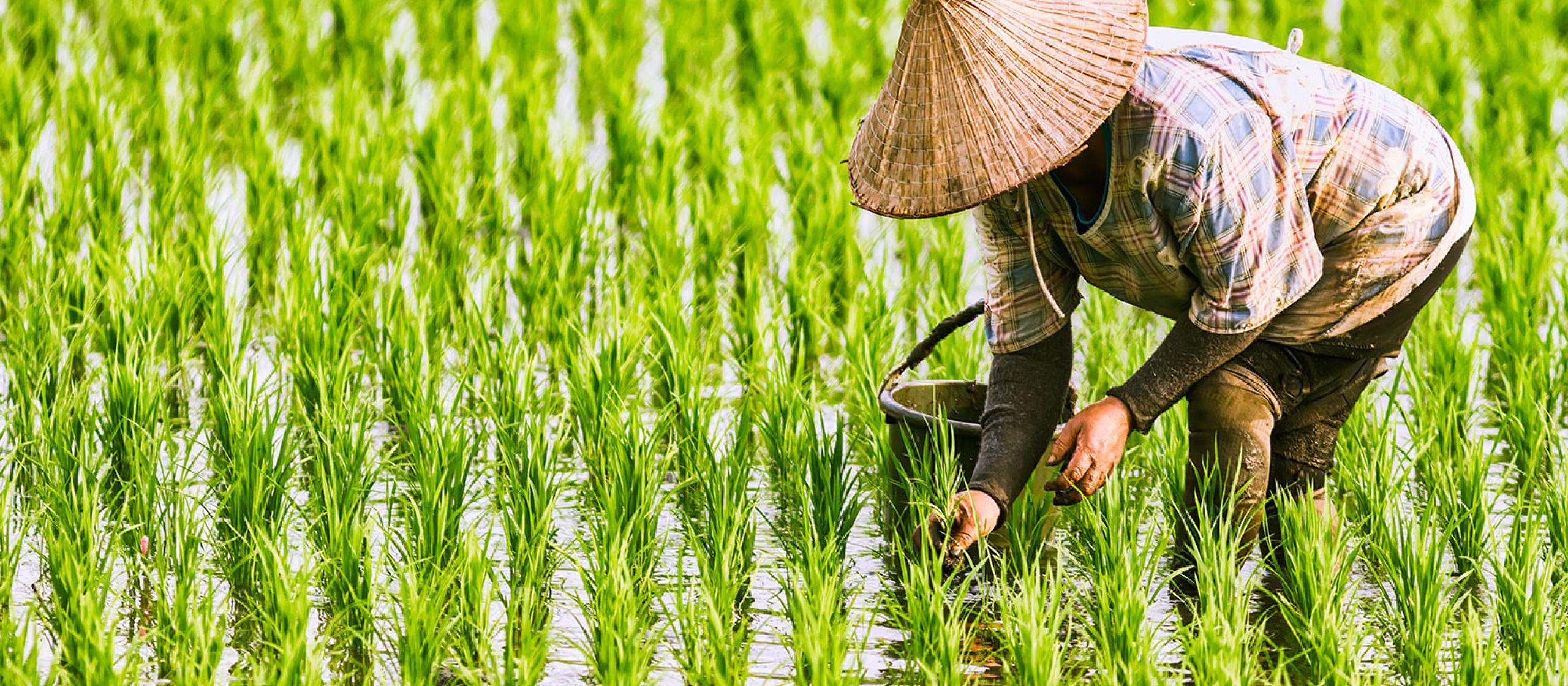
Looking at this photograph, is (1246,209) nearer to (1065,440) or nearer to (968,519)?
(1065,440)

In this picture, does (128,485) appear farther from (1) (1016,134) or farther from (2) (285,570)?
(1) (1016,134)

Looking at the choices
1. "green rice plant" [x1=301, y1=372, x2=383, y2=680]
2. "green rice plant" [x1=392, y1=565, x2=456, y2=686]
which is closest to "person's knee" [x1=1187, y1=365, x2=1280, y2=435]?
"green rice plant" [x1=392, y1=565, x2=456, y2=686]

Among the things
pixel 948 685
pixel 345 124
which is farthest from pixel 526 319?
pixel 948 685

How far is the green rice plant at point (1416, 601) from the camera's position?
2.59 m

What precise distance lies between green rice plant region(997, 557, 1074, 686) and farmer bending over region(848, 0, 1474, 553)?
4.3 inches

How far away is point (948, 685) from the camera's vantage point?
248 cm

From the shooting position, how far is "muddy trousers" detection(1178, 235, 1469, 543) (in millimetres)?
2703

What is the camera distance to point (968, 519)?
2.54m

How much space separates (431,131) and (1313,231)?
2.81 m

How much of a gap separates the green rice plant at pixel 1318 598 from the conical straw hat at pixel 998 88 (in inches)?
29.7

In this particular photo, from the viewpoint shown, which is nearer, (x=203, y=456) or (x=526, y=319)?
(x=203, y=456)

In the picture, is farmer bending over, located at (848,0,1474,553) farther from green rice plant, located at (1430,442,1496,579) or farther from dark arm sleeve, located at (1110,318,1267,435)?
green rice plant, located at (1430,442,1496,579)

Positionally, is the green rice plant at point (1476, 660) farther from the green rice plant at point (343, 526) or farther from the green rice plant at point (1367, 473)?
the green rice plant at point (343, 526)

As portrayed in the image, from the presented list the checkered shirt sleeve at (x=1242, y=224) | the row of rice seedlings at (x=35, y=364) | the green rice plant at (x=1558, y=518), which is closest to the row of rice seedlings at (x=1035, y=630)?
the checkered shirt sleeve at (x=1242, y=224)
